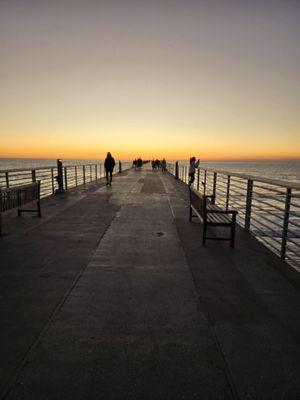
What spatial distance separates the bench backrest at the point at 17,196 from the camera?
647cm

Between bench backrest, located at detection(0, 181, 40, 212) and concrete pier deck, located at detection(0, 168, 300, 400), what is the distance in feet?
3.60

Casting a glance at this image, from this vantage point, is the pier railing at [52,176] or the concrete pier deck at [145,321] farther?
the pier railing at [52,176]

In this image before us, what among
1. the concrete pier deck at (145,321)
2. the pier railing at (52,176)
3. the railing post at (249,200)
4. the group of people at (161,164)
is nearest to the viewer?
the concrete pier deck at (145,321)

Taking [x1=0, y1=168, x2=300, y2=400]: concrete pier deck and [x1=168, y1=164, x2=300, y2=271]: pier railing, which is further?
[x1=168, y1=164, x2=300, y2=271]: pier railing

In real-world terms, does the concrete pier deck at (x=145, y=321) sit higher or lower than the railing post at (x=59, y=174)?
lower

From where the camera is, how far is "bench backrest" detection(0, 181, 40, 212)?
6473mm

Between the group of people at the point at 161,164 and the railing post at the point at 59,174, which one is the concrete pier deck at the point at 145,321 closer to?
the railing post at the point at 59,174

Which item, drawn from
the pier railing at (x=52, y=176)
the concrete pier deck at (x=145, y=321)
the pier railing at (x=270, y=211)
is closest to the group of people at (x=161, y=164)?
the pier railing at (x=52, y=176)

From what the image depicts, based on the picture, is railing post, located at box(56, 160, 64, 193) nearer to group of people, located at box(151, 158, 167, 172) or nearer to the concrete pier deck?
the concrete pier deck

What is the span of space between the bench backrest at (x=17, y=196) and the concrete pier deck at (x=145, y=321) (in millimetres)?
1096

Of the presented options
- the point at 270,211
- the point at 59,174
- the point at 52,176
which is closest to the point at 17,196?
the point at 52,176

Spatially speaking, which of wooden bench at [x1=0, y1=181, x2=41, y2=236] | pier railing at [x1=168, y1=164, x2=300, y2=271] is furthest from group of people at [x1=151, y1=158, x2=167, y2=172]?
wooden bench at [x1=0, y1=181, x2=41, y2=236]

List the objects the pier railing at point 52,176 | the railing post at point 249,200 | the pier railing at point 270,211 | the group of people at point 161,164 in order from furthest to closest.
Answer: the group of people at point 161,164 < the pier railing at point 52,176 < the railing post at point 249,200 < the pier railing at point 270,211

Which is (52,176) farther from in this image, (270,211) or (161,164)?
(161,164)
